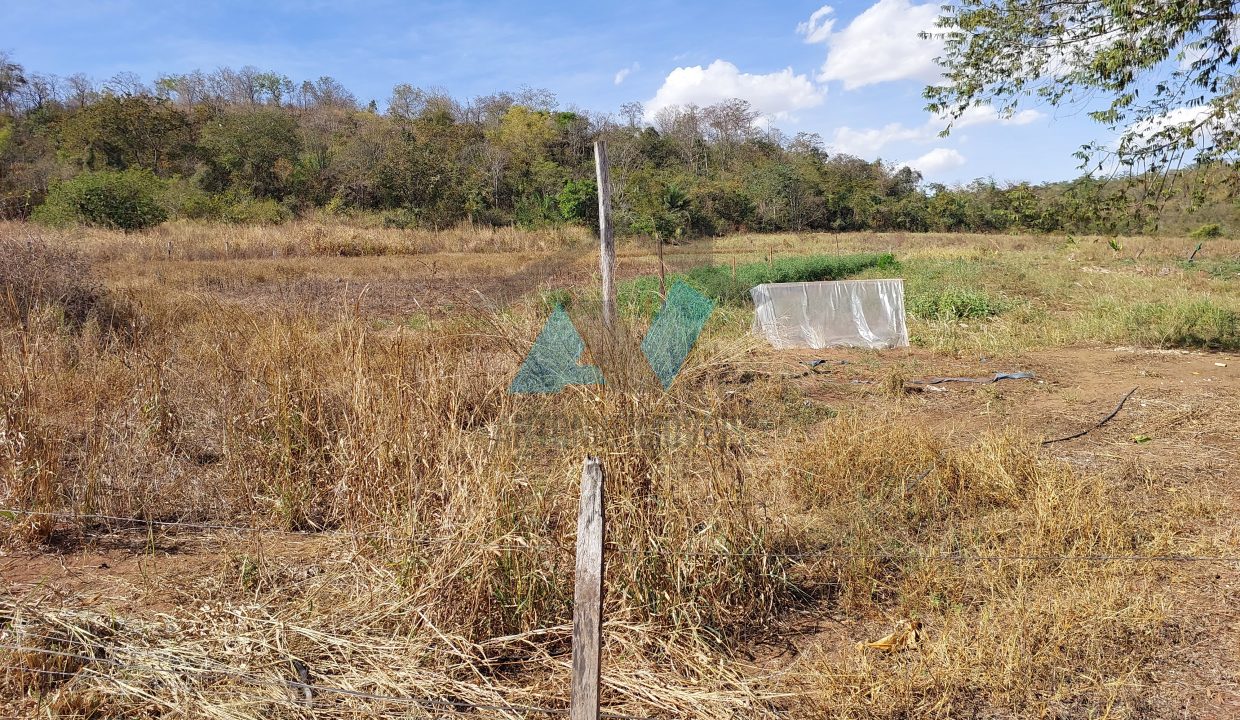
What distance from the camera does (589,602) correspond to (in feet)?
6.59

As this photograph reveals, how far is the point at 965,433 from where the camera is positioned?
564cm

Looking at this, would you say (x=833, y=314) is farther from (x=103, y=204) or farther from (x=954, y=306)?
(x=103, y=204)

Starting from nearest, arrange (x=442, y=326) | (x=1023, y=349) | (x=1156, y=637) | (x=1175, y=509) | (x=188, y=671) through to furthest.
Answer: (x=188, y=671) → (x=1156, y=637) → (x=1175, y=509) → (x=442, y=326) → (x=1023, y=349)

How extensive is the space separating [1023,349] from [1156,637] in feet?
22.6

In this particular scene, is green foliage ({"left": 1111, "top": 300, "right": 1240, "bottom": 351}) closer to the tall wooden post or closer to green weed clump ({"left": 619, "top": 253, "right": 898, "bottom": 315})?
green weed clump ({"left": 619, "top": 253, "right": 898, "bottom": 315})

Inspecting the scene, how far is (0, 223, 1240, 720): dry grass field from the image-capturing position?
264cm

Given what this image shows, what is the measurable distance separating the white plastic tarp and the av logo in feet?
16.1

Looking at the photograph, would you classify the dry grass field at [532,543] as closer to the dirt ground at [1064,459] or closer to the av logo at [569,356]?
the dirt ground at [1064,459]

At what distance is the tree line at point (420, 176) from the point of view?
84.6 feet

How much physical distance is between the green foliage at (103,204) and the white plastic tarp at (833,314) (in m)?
21.3

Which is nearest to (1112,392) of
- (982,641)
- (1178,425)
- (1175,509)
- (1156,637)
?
(1178,425)

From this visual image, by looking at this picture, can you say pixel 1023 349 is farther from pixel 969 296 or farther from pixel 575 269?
pixel 575 269

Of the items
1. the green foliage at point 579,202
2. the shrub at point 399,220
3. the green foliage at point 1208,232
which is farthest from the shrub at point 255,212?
the green foliage at point 1208,232

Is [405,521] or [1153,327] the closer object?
[405,521]
